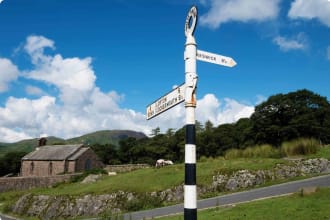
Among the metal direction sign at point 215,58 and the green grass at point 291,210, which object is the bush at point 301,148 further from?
the metal direction sign at point 215,58

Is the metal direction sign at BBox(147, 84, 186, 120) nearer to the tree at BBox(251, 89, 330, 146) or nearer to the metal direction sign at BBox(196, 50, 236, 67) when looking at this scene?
the metal direction sign at BBox(196, 50, 236, 67)

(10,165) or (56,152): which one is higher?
(56,152)

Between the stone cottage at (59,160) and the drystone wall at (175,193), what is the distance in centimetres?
3365

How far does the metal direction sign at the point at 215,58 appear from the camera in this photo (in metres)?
4.92

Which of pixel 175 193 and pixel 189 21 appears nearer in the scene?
pixel 189 21

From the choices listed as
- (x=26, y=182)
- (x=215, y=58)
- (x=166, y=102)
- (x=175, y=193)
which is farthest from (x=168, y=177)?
(x=26, y=182)

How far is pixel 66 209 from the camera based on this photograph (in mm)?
24844

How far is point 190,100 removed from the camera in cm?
464

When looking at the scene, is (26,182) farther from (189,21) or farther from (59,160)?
(189,21)

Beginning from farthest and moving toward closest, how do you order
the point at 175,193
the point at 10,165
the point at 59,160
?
the point at 10,165 < the point at 59,160 < the point at 175,193

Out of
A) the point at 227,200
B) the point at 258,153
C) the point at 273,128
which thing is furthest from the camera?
the point at 273,128

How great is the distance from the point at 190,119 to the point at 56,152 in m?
61.6

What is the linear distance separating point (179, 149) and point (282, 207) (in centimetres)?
5626

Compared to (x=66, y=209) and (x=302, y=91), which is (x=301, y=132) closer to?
(x=302, y=91)
